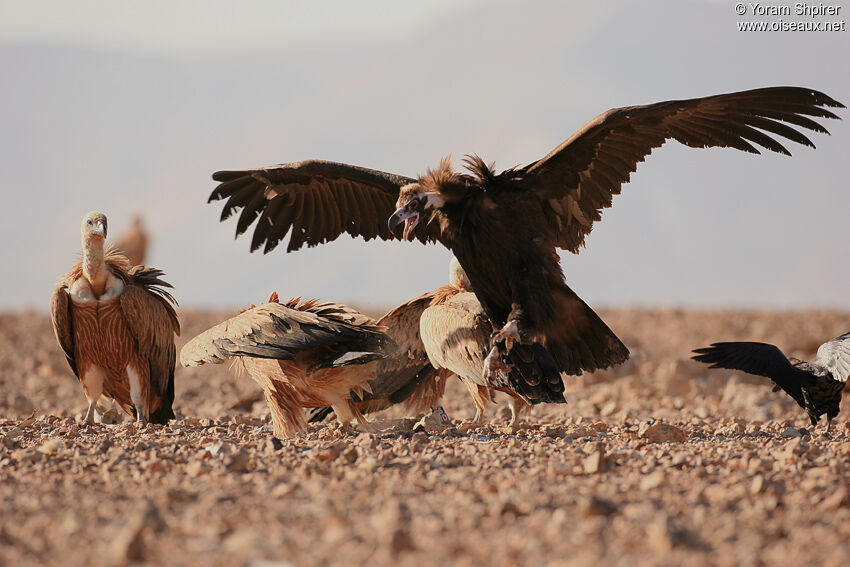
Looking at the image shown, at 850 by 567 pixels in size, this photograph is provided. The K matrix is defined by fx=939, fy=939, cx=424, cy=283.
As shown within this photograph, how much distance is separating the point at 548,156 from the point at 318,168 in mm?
2123

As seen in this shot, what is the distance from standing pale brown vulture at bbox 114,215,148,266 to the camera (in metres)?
19.0

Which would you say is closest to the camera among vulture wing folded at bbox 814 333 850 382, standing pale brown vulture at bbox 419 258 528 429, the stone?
the stone

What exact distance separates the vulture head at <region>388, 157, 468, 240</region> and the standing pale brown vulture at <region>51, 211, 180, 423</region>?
2.48m

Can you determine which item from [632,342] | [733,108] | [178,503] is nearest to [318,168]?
[733,108]

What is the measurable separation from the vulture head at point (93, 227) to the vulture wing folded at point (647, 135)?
3539 millimetres

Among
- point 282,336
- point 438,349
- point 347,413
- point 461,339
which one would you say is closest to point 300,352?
point 282,336

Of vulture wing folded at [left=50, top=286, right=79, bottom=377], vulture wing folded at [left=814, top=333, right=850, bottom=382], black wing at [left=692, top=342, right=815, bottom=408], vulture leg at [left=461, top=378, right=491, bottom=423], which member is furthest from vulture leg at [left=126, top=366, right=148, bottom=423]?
vulture wing folded at [left=814, top=333, right=850, bottom=382]

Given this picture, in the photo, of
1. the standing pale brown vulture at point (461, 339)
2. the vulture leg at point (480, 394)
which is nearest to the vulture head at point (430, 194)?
the standing pale brown vulture at point (461, 339)

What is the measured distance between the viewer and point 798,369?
7.41 meters

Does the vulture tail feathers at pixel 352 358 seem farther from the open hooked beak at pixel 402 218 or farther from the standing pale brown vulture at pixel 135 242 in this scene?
the standing pale brown vulture at pixel 135 242

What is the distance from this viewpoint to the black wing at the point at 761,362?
283 inches

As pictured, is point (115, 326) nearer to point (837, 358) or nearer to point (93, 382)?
point (93, 382)

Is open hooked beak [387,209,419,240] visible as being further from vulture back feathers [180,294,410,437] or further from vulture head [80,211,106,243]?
vulture head [80,211,106,243]

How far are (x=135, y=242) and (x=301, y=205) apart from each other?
12.3 m
